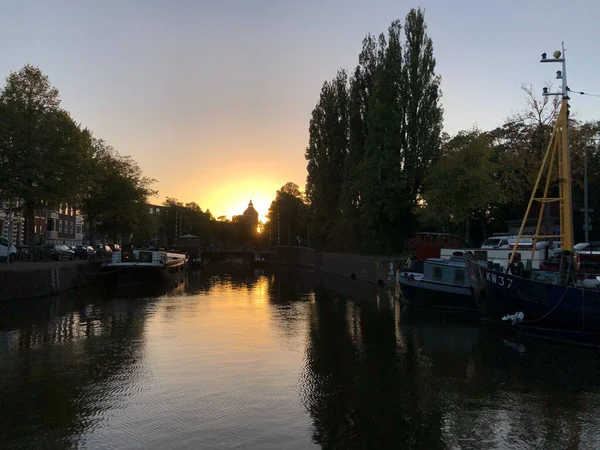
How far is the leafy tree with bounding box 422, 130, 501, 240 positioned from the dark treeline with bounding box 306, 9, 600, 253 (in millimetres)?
70

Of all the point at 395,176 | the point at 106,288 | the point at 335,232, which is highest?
the point at 395,176

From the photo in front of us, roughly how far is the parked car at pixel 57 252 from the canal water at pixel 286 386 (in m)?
19.7

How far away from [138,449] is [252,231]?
153084 mm

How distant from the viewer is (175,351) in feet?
50.1

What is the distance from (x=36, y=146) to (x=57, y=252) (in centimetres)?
1112

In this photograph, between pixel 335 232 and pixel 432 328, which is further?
pixel 335 232

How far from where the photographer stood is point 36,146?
34.8 m

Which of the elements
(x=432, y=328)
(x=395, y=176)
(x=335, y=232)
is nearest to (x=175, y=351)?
(x=432, y=328)

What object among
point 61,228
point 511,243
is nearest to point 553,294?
point 511,243

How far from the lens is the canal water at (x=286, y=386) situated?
840 cm

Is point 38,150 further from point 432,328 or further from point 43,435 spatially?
point 43,435

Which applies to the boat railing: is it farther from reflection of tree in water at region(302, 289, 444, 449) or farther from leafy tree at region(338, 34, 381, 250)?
leafy tree at region(338, 34, 381, 250)

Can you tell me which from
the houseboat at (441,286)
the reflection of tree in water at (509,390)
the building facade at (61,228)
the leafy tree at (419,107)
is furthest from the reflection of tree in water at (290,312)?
the building facade at (61,228)

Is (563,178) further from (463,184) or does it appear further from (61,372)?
(61,372)
